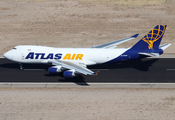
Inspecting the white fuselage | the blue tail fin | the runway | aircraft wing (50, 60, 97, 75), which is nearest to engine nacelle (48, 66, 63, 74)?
aircraft wing (50, 60, 97, 75)

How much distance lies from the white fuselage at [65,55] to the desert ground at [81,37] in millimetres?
7317

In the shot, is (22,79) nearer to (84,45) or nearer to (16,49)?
(16,49)

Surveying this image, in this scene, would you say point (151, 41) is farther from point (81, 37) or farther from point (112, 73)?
point (81, 37)

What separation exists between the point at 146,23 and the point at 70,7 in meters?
27.1

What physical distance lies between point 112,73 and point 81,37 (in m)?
22.8

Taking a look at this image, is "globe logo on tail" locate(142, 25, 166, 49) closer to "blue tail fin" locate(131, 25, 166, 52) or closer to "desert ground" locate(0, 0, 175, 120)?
"blue tail fin" locate(131, 25, 166, 52)

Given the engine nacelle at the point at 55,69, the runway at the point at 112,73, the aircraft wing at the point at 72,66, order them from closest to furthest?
the aircraft wing at the point at 72,66
the engine nacelle at the point at 55,69
the runway at the point at 112,73

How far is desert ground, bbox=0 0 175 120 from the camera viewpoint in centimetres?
2953

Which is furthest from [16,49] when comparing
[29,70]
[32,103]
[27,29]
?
[27,29]

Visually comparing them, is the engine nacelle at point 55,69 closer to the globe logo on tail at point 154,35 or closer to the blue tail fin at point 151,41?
the blue tail fin at point 151,41

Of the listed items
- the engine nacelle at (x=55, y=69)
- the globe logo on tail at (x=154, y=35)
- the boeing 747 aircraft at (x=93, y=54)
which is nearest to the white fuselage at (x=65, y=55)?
the boeing 747 aircraft at (x=93, y=54)

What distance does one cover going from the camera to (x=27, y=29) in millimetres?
67500

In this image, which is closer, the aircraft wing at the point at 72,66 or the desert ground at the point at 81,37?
the desert ground at the point at 81,37

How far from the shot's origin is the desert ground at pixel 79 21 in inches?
2416
